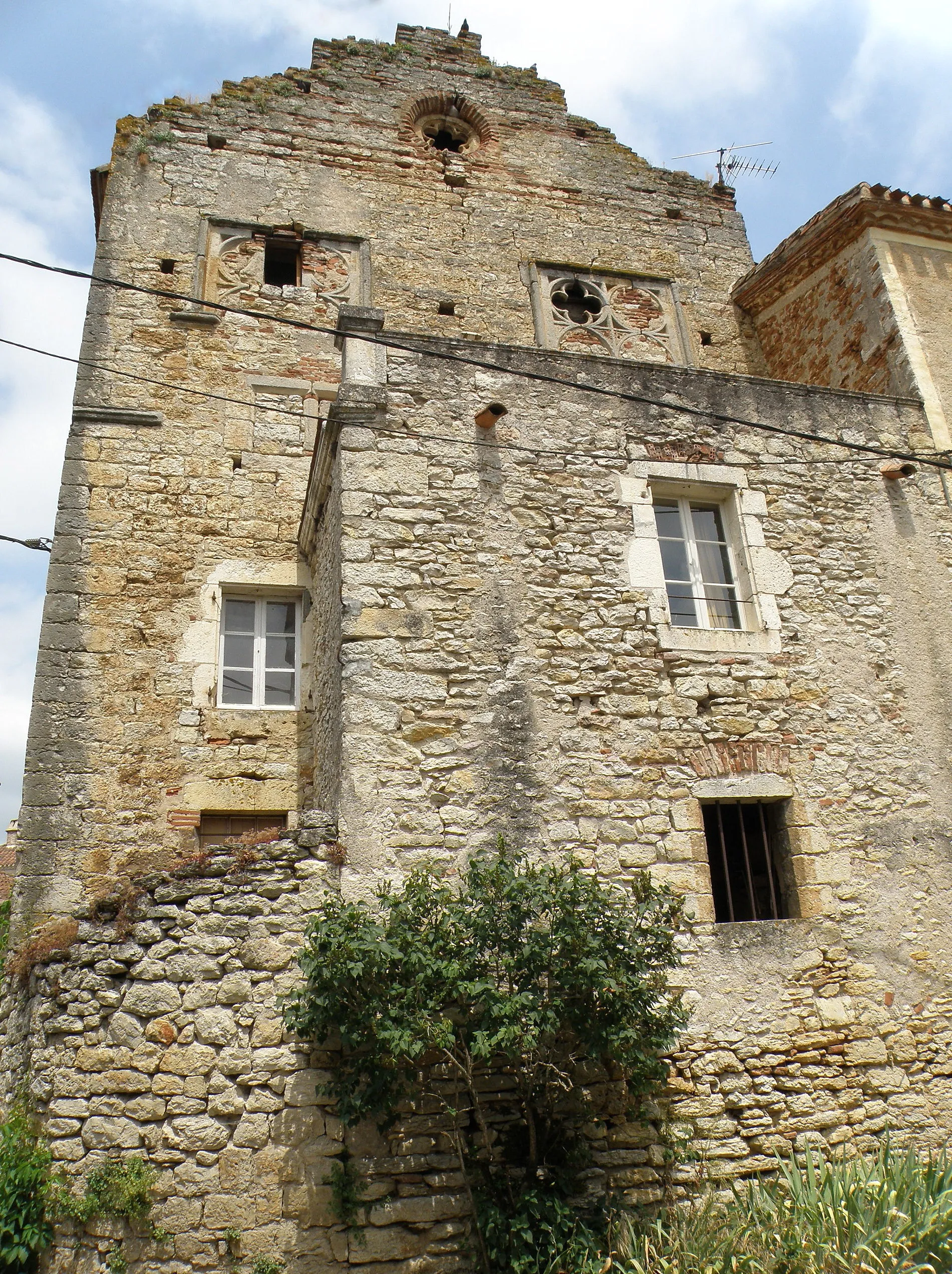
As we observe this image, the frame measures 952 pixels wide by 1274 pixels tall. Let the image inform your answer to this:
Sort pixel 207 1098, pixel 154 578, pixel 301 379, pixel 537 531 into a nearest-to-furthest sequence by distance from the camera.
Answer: pixel 207 1098
pixel 537 531
pixel 154 578
pixel 301 379

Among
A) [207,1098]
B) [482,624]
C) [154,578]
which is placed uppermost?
[154,578]

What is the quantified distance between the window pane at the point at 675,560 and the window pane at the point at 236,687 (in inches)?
151

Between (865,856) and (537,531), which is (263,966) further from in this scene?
(865,856)

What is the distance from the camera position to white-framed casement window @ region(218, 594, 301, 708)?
8.32 m

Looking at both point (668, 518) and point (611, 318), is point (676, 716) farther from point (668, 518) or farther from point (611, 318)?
point (611, 318)

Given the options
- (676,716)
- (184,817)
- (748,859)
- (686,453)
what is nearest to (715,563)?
(686,453)

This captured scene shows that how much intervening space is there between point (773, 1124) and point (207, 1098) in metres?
3.23

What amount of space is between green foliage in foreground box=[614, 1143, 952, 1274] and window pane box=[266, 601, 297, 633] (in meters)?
5.59

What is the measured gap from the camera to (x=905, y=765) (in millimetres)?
6570

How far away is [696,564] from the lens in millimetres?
6922

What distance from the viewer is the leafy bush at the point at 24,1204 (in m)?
4.68

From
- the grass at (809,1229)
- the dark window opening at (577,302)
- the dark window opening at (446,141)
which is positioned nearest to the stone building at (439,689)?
the grass at (809,1229)

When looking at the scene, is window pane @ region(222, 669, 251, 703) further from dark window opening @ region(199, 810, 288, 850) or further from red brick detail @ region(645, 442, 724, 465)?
red brick detail @ region(645, 442, 724, 465)

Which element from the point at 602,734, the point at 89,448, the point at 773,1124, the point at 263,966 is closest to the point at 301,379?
the point at 89,448
